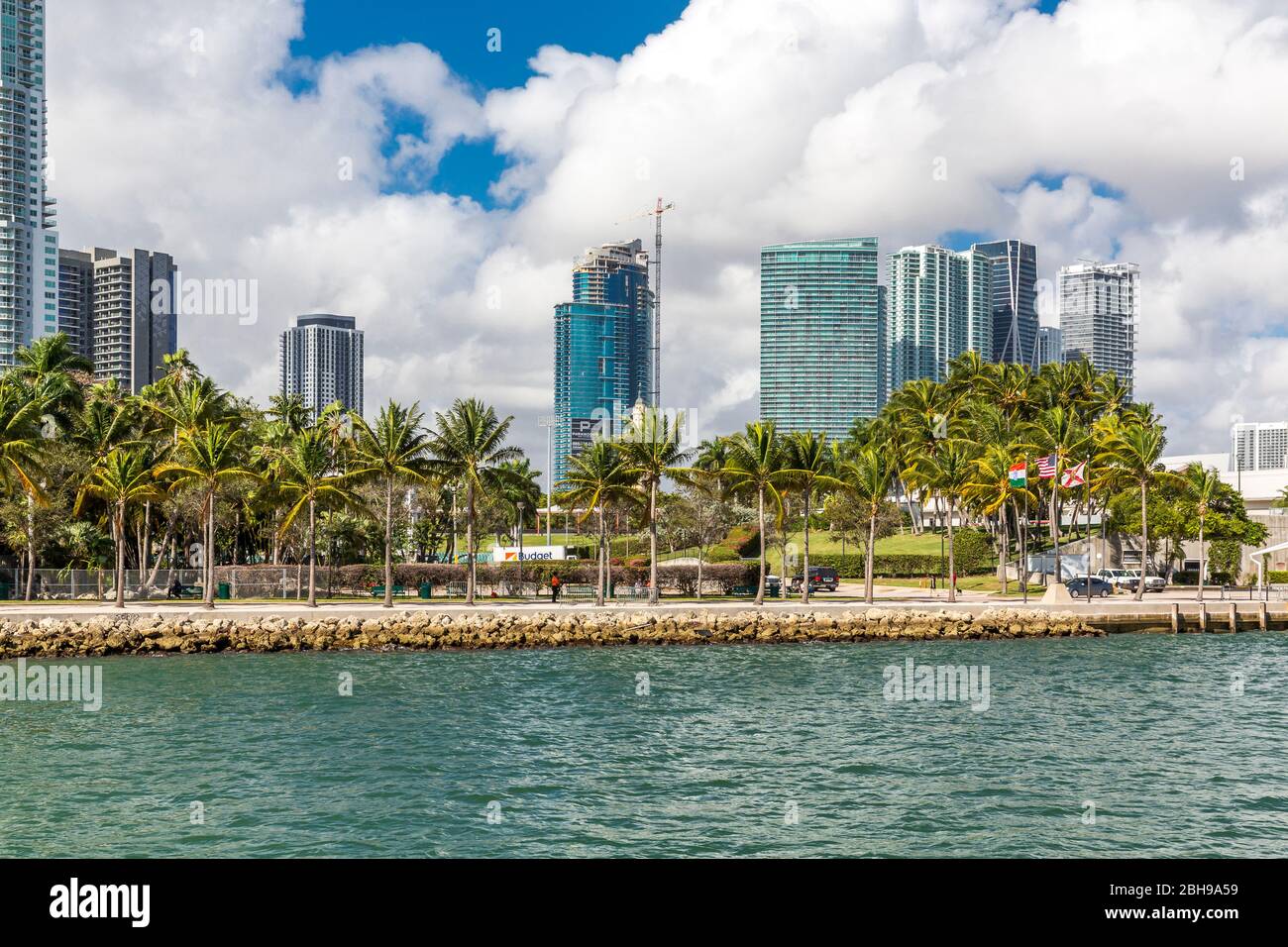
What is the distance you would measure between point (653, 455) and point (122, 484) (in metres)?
29.3

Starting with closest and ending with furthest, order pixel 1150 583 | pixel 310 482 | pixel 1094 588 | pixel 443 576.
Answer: pixel 310 482 → pixel 443 576 → pixel 1094 588 → pixel 1150 583

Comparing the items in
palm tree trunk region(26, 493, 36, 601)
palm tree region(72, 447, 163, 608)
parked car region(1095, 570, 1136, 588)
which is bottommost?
parked car region(1095, 570, 1136, 588)

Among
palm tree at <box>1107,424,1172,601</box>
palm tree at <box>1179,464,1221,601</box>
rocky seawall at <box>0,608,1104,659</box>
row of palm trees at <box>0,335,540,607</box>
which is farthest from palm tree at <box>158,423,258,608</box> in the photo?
palm tree at <box>1179,464,1221,601</box>

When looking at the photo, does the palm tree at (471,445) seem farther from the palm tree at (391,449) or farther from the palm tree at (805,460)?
the palm tree at (805,460)

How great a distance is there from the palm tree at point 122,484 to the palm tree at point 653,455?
2606 cm

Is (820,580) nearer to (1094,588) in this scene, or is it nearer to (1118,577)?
(1094,588)

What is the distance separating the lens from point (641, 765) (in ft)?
87.5

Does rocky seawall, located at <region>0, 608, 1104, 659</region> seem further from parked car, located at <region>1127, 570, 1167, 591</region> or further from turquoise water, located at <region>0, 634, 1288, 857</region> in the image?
parked car, located at <region>1127, 570, 1167, 591</region>

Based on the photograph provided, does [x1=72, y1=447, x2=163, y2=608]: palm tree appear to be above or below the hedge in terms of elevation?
above

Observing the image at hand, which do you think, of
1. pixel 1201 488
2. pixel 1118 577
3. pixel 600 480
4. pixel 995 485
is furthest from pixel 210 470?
pixel 1201 488

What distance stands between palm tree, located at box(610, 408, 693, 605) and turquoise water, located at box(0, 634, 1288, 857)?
2135cm

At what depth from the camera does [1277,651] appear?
5234 centimetres

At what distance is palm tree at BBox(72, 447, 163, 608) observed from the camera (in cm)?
5723
